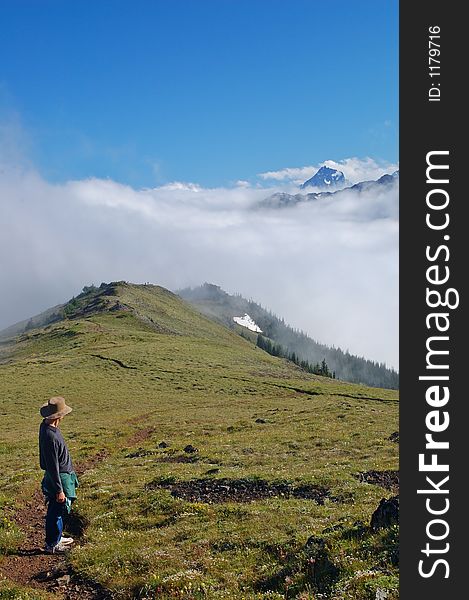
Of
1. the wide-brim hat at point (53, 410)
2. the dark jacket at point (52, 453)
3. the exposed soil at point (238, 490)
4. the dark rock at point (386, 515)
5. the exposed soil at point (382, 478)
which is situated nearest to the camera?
the dark rock at point (386, 515)

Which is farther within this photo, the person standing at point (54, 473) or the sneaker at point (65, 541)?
the sneaker at point (65, 541)

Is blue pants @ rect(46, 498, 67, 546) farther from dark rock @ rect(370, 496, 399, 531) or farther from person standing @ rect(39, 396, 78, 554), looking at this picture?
dark rock @ rect(370, 496, 399, 531)

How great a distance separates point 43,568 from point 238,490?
931 centimetres

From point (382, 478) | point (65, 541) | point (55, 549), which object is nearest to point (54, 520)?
point (55, 549)

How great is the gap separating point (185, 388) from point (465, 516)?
256 feet

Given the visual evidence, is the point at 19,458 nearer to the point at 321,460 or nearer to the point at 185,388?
the point at 321,460

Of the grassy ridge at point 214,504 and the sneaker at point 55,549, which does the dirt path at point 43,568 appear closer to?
the sneaker at point 55,549

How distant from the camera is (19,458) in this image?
35875mm

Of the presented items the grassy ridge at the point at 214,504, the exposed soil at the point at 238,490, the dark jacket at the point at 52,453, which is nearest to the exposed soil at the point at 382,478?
the grassy ridge at the point at 214,504

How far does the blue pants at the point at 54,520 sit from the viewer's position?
15.4 m

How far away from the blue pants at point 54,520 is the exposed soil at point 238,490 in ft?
20.8

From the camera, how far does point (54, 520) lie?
50.9ft

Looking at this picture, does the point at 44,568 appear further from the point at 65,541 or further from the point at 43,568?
the point at 65,541

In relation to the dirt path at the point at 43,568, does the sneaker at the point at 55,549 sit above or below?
above
